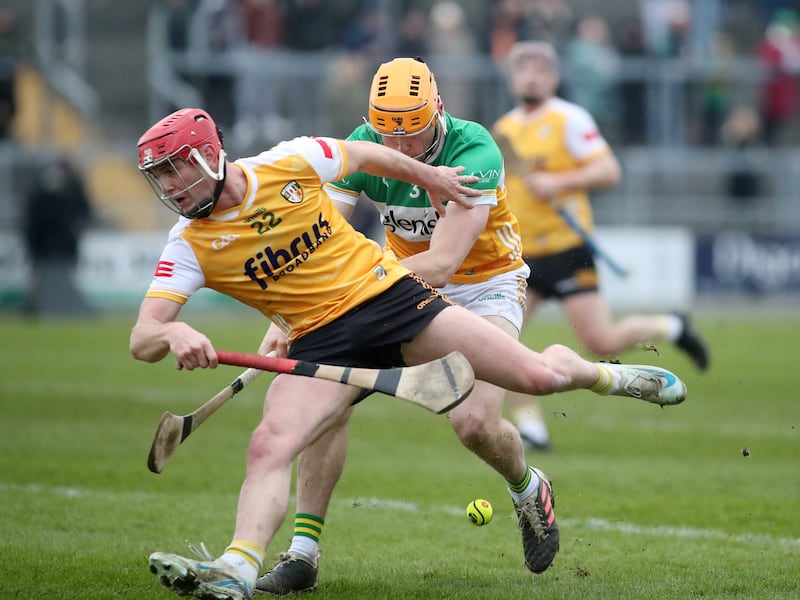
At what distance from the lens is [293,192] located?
5211mm

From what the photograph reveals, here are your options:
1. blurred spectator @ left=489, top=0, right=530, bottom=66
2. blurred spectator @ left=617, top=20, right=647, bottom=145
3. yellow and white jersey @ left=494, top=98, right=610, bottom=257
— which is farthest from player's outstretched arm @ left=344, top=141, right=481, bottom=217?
blurred spectator @ left=617, top=20, right=647, bottom=145

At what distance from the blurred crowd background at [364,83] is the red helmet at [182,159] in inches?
543

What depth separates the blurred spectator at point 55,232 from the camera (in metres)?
18.5

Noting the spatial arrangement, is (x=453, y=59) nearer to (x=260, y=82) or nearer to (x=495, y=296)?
(x=260, y=82)

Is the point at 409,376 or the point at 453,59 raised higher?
the point at 409,376

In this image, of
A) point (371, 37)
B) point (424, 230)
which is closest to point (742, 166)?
point (371, 37)

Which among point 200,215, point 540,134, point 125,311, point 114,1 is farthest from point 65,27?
point 200,215

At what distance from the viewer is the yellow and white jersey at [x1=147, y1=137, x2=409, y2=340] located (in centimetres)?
507

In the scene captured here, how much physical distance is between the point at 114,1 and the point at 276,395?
18.2 meters

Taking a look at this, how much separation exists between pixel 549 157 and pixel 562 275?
3.39 ft

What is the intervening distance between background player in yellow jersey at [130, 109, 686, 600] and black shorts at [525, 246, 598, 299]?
3.83 meters

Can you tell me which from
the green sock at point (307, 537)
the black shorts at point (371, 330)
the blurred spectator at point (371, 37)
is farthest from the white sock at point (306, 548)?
the blurred spectator at point (371, 37)

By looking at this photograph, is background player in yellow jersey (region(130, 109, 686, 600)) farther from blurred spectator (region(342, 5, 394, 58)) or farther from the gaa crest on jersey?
blurred spectator (region(342, 5, 394, 58))

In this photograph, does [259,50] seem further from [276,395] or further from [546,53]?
[276,395]
